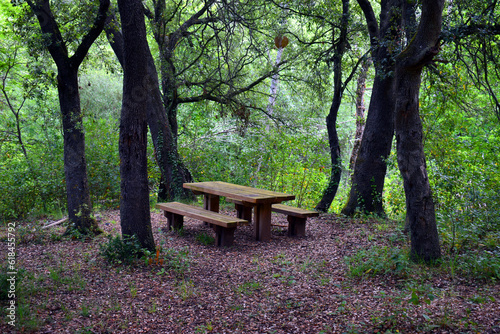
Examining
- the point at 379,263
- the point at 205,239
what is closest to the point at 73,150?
the point at 205,239

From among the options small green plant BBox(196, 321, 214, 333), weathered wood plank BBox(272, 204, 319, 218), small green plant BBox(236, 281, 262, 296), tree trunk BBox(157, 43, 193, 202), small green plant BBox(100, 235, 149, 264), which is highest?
tree trunk BBox(157, 43, 193, 202)

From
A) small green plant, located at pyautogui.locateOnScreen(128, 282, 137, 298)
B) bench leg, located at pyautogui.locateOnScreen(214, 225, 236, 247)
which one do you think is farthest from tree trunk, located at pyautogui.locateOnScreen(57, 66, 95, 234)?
small green plant, located at pyautogui.locateOnScreen(128, 282, 137, 298)

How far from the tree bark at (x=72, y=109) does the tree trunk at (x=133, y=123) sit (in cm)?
120

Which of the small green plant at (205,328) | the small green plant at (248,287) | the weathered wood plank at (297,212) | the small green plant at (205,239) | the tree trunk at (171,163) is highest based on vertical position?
the tree trunk at (171,163)

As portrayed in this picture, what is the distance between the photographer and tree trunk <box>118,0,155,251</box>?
4719mm

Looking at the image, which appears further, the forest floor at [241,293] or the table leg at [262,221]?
the table leg at [262,221]

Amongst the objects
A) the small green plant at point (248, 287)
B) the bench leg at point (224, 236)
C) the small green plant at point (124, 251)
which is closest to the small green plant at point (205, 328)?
the small green plant at point (248, 287)

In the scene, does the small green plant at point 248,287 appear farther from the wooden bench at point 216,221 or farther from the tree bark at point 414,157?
the tree bark at point 414,157

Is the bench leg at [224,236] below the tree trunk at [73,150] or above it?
below

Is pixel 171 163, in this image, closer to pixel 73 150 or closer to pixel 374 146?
pixel 73 150

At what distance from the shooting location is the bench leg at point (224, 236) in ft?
19.1

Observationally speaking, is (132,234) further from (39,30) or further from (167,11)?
(167,11)

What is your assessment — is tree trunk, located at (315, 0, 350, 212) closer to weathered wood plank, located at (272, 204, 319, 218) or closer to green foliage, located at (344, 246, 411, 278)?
weathered wood plank, located at (272, 204, 319, 218)

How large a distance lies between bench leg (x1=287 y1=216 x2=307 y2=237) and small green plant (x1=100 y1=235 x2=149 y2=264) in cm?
279
